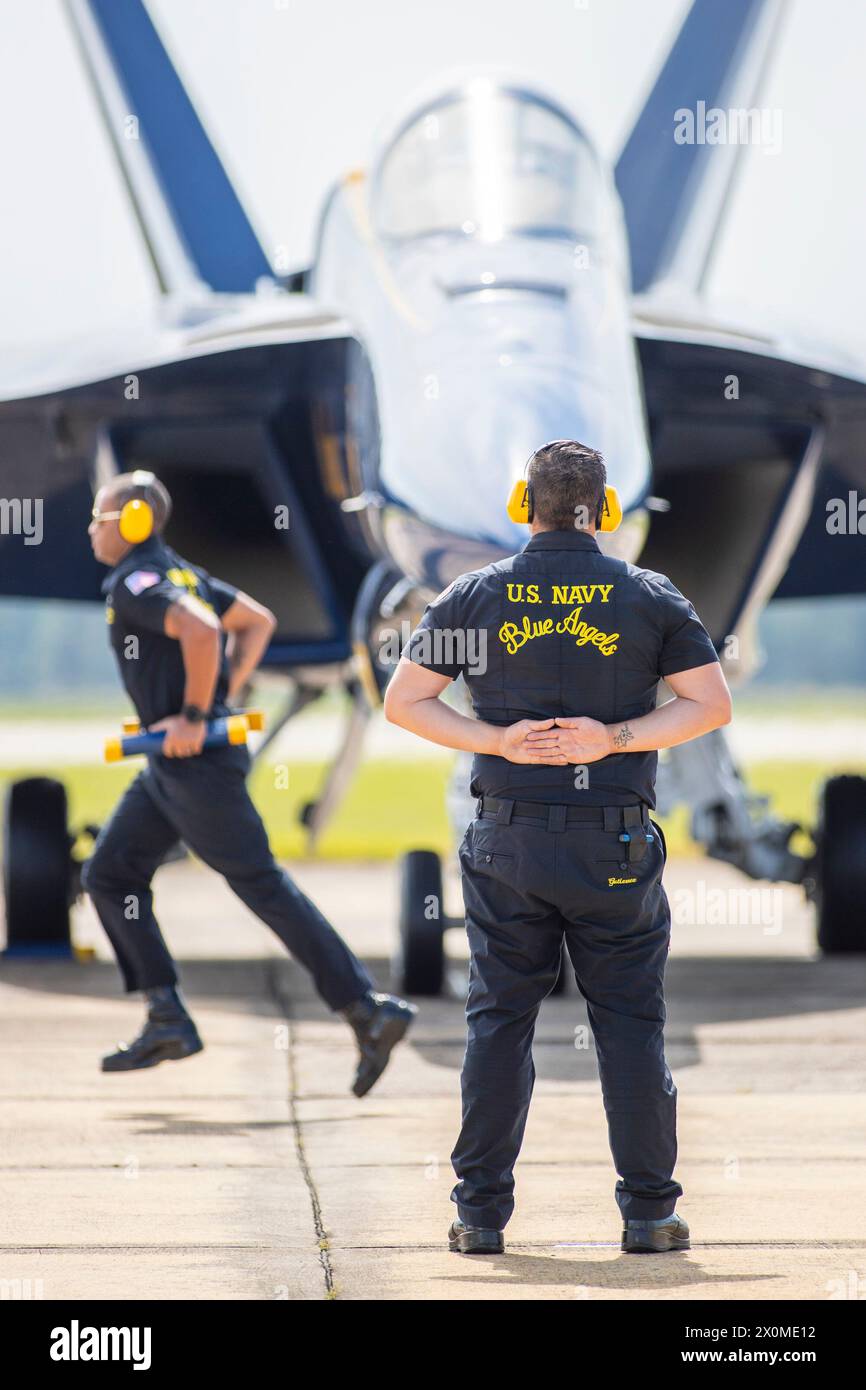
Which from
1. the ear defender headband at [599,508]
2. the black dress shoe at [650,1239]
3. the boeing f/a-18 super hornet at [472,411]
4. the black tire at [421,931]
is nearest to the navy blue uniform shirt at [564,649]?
the ear defender headband at [599,508]

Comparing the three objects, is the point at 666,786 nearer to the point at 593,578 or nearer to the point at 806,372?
the point at 806,372

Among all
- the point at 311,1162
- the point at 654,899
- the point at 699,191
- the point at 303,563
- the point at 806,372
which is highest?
the point at 699,191

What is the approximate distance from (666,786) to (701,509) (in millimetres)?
1476

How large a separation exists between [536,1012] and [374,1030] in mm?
1805

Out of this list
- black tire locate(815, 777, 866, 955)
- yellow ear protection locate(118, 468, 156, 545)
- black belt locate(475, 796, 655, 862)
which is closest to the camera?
black belt locate(475, 796, 655, 862)

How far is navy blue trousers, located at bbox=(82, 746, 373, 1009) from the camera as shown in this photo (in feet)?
18.9

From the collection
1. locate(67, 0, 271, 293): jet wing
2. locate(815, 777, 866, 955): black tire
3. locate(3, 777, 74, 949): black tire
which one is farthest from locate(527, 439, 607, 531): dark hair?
locate(67, 0, 271, 293): jet wing

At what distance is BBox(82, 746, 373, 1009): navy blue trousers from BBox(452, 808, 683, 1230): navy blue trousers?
1704 millimetres

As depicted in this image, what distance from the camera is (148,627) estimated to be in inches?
228

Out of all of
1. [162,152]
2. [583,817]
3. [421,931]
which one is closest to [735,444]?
[421,931]

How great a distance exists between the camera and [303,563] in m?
9.47

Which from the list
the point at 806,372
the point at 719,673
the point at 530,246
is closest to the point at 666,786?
the point at 806,372

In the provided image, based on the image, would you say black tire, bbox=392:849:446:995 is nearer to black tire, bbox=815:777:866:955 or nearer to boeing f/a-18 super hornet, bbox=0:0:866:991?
boeing f/a-18 super hornet, bbox=0:0:866:991

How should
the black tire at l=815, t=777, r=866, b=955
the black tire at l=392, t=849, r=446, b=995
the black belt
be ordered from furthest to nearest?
the black tire at l=815, t=777, r=866, b=955 → the black tire at l=392, t=849, r=446, b=995 → the black belt
